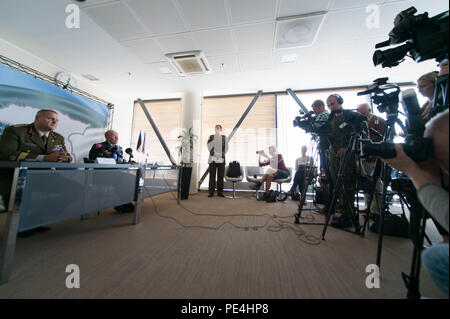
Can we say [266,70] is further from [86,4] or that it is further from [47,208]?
[47,208]

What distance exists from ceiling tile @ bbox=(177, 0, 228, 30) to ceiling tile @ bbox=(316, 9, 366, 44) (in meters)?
1.48

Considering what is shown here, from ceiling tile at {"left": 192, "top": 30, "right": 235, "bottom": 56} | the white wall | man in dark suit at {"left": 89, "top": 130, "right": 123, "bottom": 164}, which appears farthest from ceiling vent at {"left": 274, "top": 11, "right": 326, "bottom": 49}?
the white wall

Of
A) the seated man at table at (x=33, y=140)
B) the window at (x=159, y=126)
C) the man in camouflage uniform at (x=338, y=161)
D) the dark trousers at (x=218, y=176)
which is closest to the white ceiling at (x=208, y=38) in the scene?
the window at (x=159, y=126)

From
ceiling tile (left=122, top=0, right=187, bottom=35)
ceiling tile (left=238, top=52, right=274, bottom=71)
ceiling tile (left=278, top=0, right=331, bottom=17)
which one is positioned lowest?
ceiling tile (left=278, top=0, right=331, bottom=17)

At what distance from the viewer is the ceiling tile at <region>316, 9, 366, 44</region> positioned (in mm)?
2178

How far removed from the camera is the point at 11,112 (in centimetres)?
259

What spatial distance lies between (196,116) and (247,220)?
3.42 meters

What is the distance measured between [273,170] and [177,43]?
319 centimetres

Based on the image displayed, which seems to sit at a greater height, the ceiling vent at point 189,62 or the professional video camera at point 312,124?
the ceiling vent at point 189,62

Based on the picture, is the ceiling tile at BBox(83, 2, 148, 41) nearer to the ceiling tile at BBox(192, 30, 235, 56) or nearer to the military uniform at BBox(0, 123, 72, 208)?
the ceiling tile at BBox(192, 30, 235, 56)

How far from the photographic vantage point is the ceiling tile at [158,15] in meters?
2.08

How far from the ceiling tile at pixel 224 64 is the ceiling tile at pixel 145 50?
0.98m

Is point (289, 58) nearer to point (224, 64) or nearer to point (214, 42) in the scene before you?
point (224, 64)

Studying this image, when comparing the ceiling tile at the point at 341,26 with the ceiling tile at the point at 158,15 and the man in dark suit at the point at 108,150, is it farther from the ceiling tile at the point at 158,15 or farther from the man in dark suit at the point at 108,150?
the man in dark suit at the point at 108,150
